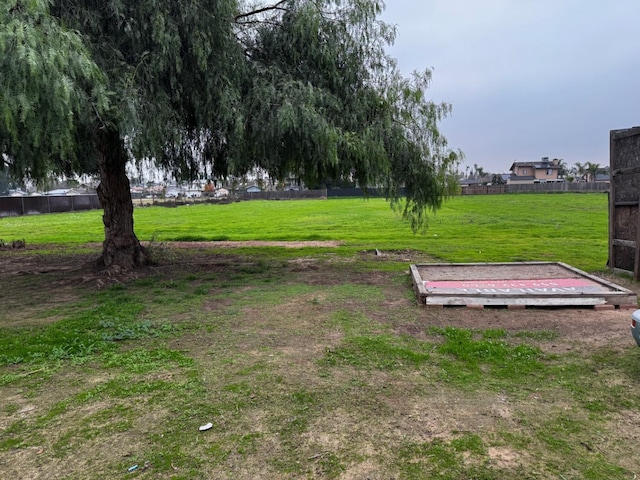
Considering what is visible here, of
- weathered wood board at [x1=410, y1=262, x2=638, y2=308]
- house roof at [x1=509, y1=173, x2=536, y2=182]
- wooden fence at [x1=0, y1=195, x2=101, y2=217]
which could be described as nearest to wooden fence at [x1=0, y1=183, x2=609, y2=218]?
wooden fence at [x1=0, y1=195, x2=101, y2=217]

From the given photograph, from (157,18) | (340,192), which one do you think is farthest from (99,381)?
(340,192)

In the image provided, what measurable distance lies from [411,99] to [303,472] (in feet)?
25.6

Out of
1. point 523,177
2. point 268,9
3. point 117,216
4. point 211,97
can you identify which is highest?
point 268,9

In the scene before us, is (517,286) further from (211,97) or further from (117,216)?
(117,216)

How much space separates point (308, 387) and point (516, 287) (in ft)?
13.8

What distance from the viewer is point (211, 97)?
7.41 m

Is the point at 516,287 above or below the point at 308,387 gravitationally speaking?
above

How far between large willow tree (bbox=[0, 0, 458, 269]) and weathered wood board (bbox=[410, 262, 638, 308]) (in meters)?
2.10

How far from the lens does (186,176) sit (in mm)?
9711

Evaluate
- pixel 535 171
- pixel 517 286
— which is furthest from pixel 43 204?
pixel 535 171

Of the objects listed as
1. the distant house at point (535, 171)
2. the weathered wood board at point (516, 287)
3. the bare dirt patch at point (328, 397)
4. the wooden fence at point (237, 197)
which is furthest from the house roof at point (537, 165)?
the bare dirt patch at point (328, 397)

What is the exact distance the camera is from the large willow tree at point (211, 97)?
518cm

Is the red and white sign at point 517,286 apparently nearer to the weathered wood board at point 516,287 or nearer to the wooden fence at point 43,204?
the weathered wood board at point 516,287

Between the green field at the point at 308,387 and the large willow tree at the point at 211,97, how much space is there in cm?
229
